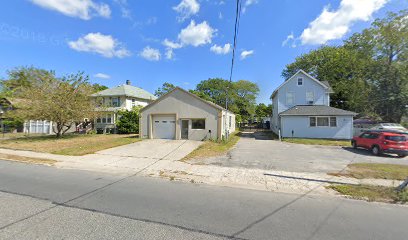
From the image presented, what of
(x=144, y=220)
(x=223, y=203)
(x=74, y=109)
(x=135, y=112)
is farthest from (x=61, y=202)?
(x=135, y=112)

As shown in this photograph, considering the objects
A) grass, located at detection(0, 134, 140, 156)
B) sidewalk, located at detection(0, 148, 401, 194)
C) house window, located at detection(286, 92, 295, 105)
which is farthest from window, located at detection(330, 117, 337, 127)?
grass, located at detection(0, 134, 140, 156)

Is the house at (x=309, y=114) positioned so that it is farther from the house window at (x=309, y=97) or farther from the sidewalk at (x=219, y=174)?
the sidewalk at (x=219, y=174)

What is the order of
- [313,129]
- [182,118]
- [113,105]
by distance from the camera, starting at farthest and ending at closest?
[113,105]
[313,129]
[182,118]

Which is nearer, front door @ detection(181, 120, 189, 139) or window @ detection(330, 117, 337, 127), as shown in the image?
front door @ detection(181, 120, 189, 139)

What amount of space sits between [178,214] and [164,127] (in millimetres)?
16572

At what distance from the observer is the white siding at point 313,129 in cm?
2136

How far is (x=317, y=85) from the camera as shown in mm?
26734

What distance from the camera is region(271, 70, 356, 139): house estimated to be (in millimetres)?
21547

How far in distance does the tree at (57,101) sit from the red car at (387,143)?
2599cm

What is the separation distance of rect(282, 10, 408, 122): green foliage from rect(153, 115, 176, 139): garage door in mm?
29445

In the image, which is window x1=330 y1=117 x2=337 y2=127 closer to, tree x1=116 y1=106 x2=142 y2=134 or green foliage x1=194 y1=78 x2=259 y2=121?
tree x1=116 y1=106 x2=142 y2=134

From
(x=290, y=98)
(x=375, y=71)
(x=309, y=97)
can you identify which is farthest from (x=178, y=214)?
(x=375, y=71)

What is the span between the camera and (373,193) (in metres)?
6.14

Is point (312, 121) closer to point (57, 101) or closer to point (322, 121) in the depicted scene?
point (322, 121)
